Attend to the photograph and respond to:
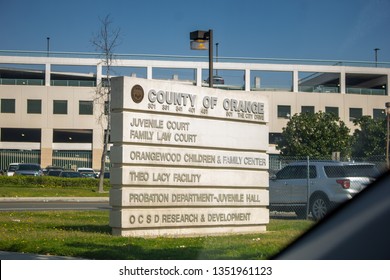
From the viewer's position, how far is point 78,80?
25.7 meters

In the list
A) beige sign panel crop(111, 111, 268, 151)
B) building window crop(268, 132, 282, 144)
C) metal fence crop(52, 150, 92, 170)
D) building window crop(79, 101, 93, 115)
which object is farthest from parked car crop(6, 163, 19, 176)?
beige sign panel crop(111, 111, 268, 151)

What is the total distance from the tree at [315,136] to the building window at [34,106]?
644 inches

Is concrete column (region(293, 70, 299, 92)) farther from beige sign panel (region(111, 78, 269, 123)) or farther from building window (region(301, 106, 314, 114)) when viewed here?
beige sign panel (region(111, 78, 269, 123))

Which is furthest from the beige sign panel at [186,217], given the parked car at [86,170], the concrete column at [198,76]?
the parked car at [86,170]

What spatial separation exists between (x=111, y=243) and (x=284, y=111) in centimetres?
567

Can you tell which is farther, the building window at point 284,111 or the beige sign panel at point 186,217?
the building window at point 284,111

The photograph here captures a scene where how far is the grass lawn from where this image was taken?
739 cm

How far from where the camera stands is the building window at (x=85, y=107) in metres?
27.8

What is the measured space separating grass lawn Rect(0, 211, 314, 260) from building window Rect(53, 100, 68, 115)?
41.4 feet

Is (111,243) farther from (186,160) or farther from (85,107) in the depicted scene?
(85,107)

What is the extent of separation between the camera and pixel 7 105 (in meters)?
29.9

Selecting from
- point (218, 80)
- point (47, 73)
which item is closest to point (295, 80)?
point (218, 80)

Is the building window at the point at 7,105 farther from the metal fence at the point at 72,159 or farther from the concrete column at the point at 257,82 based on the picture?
the concrete column at the point at 257,82

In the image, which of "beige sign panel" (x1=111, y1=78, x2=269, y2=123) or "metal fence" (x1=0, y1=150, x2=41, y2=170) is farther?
"metal fence" (x1=0, y1=150, x2=41, y2=170)
